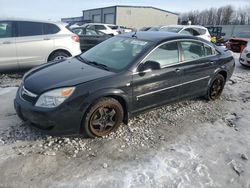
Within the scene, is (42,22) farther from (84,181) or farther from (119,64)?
(84,181)

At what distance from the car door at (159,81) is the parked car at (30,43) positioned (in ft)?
12.9

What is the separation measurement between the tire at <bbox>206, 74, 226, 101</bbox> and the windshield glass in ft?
7.02

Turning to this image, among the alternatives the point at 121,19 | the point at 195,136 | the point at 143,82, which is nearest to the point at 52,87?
the point at 143,82

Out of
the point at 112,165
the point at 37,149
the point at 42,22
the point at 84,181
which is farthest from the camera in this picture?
the point at 42,22

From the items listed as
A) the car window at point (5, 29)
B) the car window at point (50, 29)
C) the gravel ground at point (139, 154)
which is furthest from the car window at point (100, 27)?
the gravel ground at point (139, 154)

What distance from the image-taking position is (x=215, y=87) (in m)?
5.95

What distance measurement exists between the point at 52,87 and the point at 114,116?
1.06m

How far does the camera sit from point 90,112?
12.2ft

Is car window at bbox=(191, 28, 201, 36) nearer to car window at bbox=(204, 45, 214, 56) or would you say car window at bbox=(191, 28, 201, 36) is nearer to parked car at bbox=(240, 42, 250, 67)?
parked car at bbox=(240, 42, 250, 67)

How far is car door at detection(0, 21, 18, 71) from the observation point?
688 cm

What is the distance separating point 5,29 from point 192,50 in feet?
16.2

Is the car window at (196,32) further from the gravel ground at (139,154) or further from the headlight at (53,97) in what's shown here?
the headlight at (53,97)

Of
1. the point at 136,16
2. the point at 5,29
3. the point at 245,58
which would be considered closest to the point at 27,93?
the point at 5,29

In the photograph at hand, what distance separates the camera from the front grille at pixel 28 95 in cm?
360
